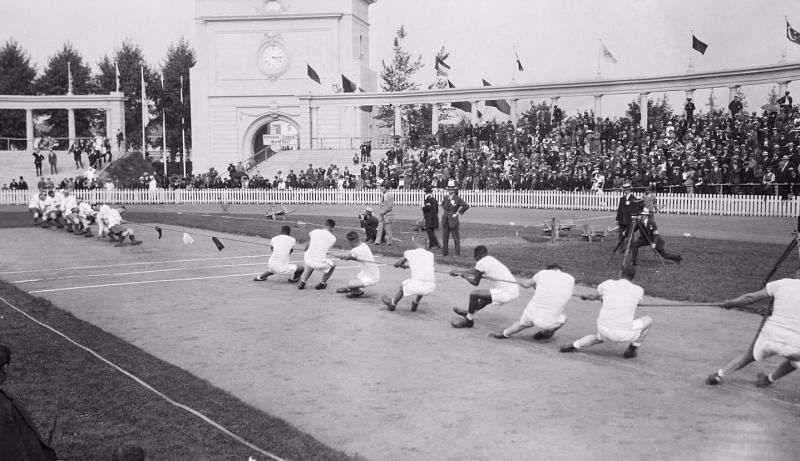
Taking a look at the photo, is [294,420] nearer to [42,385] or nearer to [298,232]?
[42,385]

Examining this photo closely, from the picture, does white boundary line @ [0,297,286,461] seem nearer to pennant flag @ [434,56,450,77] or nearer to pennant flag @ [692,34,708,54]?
pennant flag @ [692,34,708,54]

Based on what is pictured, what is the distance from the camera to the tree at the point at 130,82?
85688 mm

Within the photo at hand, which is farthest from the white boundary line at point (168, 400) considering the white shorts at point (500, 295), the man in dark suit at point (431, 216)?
the man in dark suit at point (431, 216)

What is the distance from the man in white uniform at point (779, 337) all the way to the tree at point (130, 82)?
267ft

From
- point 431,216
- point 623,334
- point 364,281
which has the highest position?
point 431,216

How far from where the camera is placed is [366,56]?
66312 millimetres

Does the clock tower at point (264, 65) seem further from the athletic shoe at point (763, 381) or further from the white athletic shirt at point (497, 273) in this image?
the athletic shoe at point (763, 381)

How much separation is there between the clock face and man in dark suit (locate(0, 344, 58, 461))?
59.0m

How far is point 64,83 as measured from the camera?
82688 mm

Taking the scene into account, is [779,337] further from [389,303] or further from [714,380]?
[389,303]

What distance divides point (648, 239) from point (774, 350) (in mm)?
9922

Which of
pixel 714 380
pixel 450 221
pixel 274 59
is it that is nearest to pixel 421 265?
pixel 714 380

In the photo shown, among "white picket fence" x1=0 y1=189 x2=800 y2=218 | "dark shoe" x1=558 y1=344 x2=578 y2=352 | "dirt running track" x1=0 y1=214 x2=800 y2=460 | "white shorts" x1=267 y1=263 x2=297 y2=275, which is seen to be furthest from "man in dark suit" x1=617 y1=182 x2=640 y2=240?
"white picket fence" x1=0 y1=189 x2=800 y2=218

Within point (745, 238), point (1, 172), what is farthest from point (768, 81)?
point (1, 172)
